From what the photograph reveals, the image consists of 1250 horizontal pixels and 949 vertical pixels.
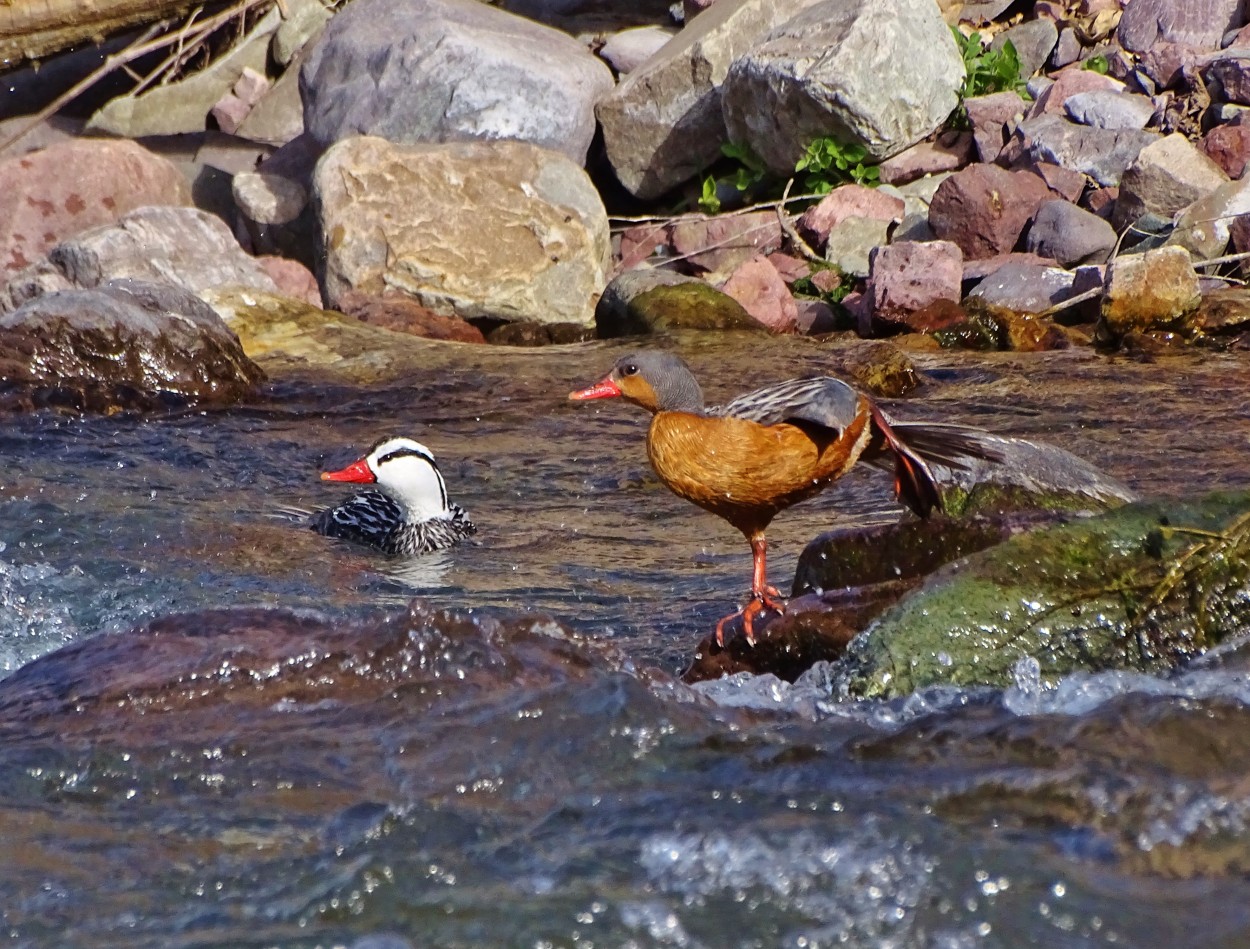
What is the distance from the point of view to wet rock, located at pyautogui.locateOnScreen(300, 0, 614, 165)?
12109 mm

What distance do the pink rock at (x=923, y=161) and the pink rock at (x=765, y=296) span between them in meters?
1.61

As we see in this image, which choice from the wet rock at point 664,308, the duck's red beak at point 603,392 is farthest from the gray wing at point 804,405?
the wet rock at point 664,308

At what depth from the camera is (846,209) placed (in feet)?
37.9

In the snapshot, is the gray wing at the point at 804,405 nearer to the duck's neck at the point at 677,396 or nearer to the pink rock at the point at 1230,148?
the duck's neck at the point at 677,396

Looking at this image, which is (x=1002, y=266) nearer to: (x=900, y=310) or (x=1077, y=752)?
(x=900, y=310)

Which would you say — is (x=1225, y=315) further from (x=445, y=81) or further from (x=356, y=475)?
(x=445, y=81)

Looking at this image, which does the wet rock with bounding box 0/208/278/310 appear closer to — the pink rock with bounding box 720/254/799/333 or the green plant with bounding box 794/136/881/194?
the pink rock with bounding box 720/254/799/333

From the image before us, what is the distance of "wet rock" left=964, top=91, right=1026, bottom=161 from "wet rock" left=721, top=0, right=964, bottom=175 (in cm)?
20

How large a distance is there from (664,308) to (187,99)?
6695 mm

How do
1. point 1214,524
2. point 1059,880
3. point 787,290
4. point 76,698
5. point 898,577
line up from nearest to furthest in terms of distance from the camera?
1. point 1059,880
2. point 76,698
3. point 1214,524
4. point 898,577
5. point 787,290

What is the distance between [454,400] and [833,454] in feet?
15.8

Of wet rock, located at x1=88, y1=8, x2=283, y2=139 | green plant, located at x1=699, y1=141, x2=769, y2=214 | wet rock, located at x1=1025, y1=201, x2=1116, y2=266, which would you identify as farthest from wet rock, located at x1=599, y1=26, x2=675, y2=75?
wet rock, located at x1=1025, y1=201, x2=1116, y2=266

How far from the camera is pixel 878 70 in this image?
11.6 metres

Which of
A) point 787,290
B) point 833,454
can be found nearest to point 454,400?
point 787,290
